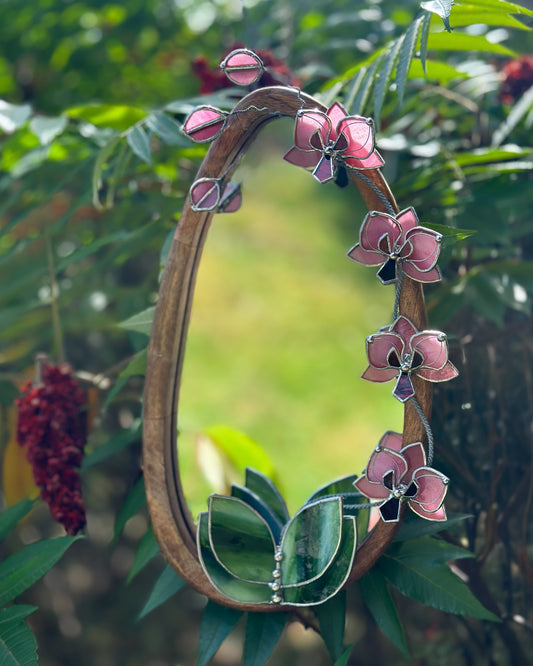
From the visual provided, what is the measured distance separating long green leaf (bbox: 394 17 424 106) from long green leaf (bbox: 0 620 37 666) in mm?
574

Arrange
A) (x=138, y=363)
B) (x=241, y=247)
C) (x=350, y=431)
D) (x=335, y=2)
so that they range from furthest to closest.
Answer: (x=241, y=247) → (x=350, y=431) → (x=335, y=2) → (x=138, y=363)

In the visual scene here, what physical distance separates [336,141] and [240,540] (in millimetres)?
354

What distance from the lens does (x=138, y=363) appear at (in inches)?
27.3

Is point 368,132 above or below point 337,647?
above

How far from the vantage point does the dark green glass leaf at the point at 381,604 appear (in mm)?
608

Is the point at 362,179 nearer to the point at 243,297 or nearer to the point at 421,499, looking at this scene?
the point at 421,499

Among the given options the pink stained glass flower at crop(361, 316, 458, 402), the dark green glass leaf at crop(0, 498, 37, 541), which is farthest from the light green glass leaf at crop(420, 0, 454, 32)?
Answer: the dark green glass leaf at crop(0, 498, 37, 541)

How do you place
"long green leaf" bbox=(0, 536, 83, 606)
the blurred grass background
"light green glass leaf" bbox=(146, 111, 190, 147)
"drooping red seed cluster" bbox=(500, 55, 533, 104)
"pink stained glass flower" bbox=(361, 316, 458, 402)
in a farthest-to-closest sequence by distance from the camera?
the blurred grass background < "drooping red seed cluster" bbox=(500, 55, 533, 104) < "light green glass leaf" bbox=(146, 111, 190, 147) < "long green leaf" bbox=(0, 536, 83, 606) < "pink stained glass flower" bbox=(361, 316, 458, 402)

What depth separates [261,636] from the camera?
2.02ft

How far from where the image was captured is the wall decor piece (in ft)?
1.75

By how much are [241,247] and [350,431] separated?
903 millimetres

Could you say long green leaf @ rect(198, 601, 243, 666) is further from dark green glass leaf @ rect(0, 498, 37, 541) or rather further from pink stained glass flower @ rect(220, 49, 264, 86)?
pink stained glass flower @ rect(220, 49, 264, 86)

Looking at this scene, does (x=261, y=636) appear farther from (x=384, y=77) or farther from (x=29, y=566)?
(x=384, y=77)

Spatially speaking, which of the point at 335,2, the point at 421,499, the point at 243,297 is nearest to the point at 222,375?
the point at 243,297
